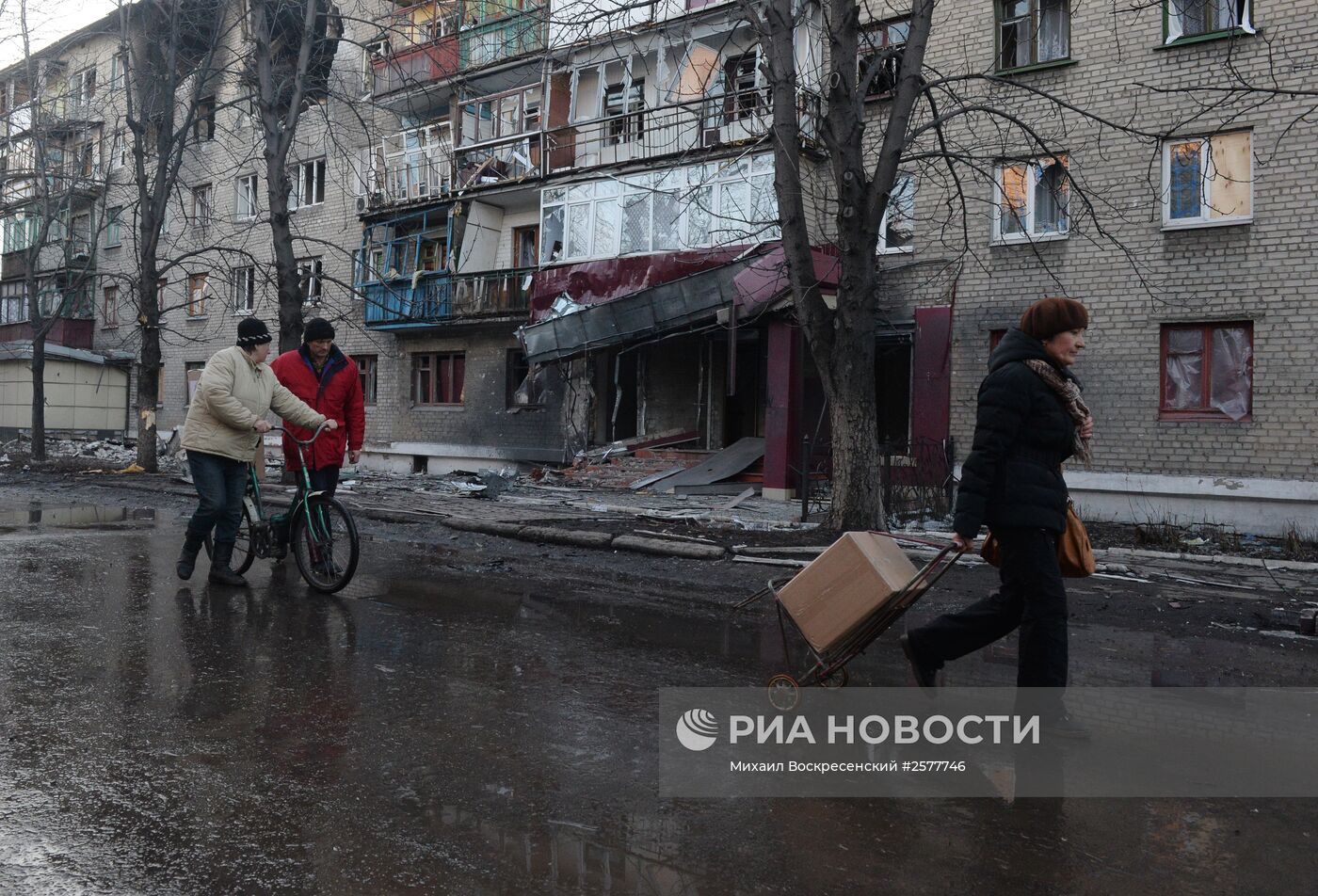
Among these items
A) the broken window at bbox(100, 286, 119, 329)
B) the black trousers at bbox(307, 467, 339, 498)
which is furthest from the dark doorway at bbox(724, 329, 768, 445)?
the broken window at bbox(100, 286, 119, 329)

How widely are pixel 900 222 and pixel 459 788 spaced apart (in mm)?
15429

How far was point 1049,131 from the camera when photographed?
15547mm

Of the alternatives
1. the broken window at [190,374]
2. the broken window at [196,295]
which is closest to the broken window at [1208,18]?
the broken window at [196,295]

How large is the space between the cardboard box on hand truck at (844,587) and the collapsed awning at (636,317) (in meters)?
12.4

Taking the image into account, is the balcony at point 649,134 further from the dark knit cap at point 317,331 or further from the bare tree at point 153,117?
the dark knit cap at point 317,331

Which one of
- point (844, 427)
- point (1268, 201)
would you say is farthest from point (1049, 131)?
point (844, 427)

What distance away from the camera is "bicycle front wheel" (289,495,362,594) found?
264 inches

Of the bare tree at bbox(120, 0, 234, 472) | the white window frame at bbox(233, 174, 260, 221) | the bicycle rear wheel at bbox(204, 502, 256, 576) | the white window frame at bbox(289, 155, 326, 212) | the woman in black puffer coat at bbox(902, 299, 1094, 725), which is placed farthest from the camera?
the white window frame at bbox(233, 174, 260, 221)

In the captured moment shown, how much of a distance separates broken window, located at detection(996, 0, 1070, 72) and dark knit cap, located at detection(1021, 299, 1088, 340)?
1350 cm

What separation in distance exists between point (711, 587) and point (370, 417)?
69.4 ft

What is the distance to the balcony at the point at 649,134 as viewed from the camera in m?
18.2

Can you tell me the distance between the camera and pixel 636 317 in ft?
59.8
